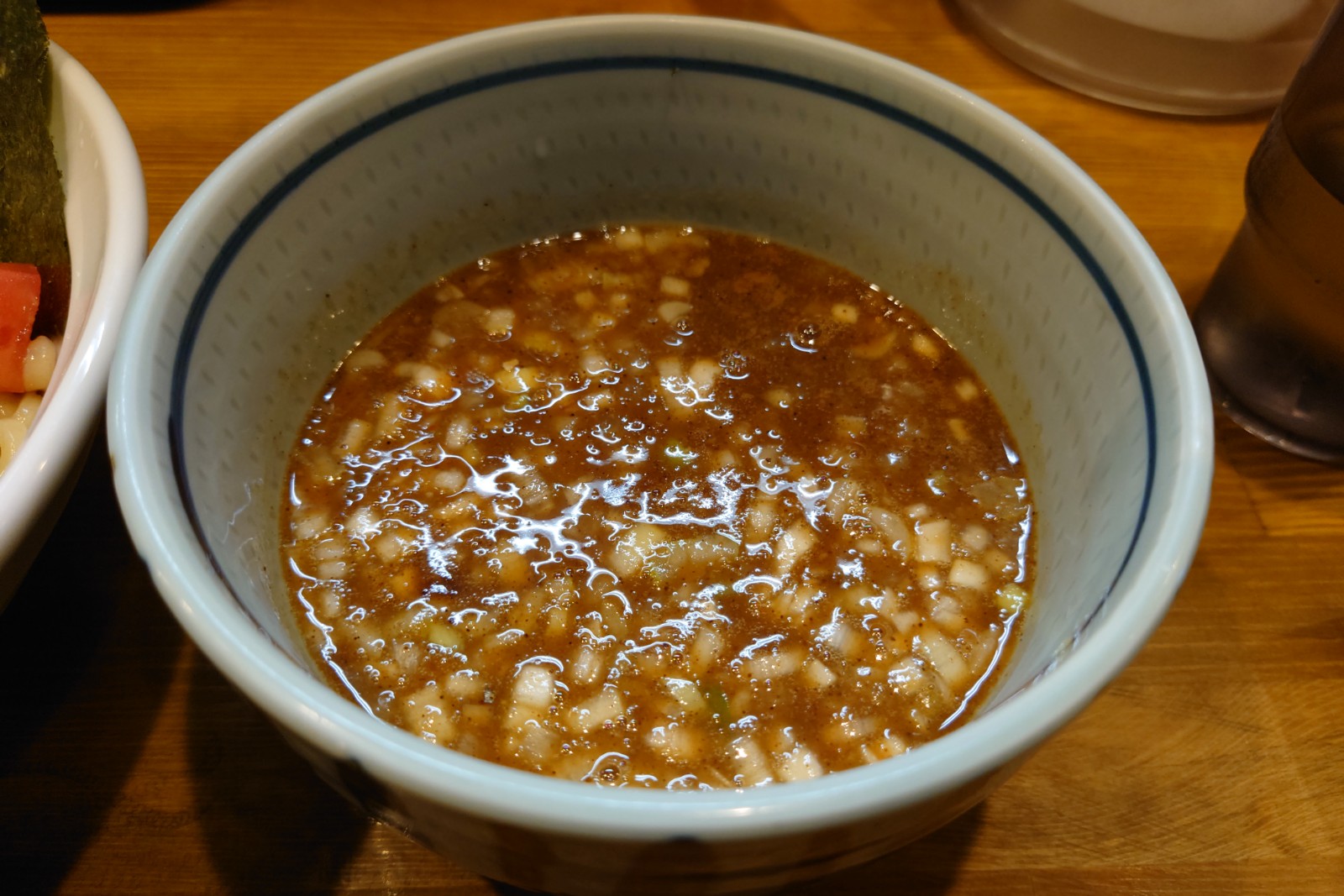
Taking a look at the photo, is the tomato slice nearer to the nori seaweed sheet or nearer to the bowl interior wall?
the nori seaweed sheet

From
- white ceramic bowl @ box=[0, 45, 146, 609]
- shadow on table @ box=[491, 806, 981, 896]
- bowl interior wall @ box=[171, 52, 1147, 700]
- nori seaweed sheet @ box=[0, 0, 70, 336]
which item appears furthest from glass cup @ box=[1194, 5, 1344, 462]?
nori seaweed sheet @ box=[0, 0, 70, 336]

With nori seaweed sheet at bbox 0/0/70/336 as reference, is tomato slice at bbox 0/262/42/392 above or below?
below

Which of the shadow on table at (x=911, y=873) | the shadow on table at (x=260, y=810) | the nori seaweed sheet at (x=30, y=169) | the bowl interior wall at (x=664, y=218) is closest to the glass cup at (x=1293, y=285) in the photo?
the bowl interior wall at (x=664, y=218)

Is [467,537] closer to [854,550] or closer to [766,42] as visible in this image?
[854,550]

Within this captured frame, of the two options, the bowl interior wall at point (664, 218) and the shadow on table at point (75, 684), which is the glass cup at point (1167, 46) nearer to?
the bowl interior wall at point (664, 218)

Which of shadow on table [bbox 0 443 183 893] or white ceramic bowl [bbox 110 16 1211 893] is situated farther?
shadow on table [bbox 0 443 183 893]

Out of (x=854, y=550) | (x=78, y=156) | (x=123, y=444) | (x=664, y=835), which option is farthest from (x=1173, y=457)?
(x=78, y=156)

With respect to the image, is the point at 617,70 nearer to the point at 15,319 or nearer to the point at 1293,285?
the point at 15,319

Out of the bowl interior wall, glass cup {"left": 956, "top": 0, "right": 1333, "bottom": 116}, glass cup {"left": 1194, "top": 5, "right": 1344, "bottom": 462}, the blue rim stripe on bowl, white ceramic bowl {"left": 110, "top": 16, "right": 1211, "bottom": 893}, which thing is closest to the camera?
white ceramic bowl {"left": 110, "top": 16, "right": 1211, "bottom": 893}
